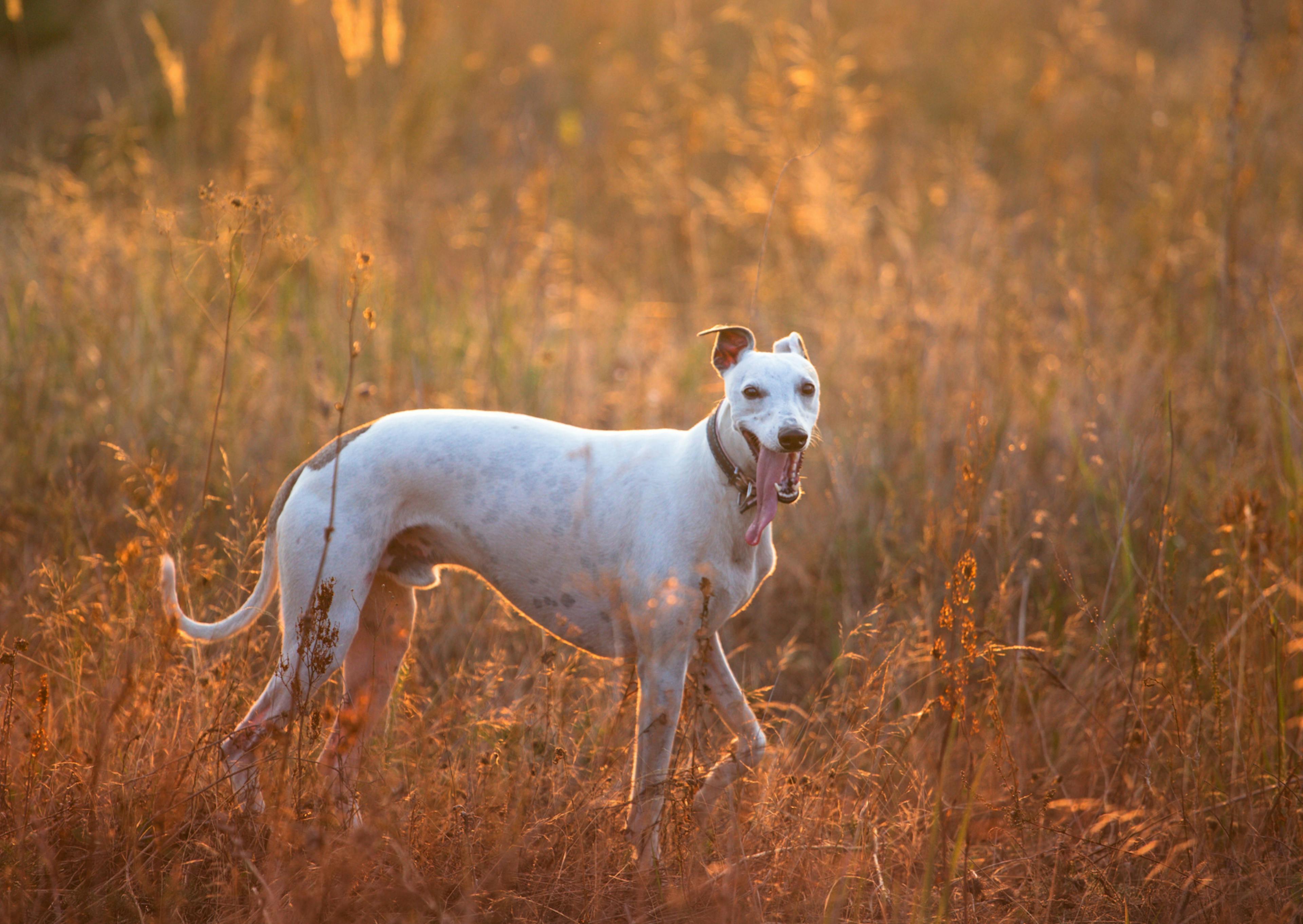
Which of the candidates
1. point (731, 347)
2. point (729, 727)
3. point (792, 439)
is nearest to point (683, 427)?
point (731, 347)

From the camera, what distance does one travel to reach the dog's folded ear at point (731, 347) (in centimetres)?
336

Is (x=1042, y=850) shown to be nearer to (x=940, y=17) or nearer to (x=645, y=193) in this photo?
(x=645, y=193)

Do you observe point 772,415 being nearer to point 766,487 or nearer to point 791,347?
point 766,487

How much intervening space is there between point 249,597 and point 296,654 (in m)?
0.36

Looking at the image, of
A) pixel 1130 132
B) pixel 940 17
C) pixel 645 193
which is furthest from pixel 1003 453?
pixel 940 17

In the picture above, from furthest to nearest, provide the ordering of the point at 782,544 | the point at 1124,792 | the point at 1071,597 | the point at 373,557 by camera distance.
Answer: the point at 782,544 < the point at 1071,597 < the point at 1124,792 < the point at 373,557

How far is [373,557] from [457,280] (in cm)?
391

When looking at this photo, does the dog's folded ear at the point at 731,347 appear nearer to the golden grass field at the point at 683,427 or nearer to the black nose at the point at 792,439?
the black nose at the point at 792,439

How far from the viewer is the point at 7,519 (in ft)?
15.3

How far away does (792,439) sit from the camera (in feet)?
9.18

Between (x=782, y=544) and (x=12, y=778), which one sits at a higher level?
(x=782, y=544)

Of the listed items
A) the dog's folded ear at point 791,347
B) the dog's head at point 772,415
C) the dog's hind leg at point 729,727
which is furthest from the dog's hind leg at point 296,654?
the dog's folded ear at point 791,347

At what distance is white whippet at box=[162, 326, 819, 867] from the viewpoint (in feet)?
9.96

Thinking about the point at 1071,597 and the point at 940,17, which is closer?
the point at 1071,597
